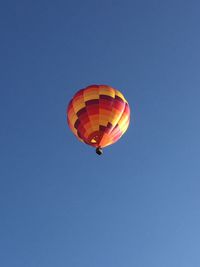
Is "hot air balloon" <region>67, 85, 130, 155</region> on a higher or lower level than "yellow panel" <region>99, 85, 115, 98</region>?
lower

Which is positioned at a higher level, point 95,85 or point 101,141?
point 95,85

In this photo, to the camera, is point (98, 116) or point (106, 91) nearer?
point (98, 116)

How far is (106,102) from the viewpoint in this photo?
183 feet

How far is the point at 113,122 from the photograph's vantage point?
5522cm

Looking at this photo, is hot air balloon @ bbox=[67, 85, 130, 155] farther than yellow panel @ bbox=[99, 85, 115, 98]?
No

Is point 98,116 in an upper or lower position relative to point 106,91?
lower

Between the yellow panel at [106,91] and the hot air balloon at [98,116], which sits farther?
the yellow panel at [106,91]

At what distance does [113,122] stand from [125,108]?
1840 mm

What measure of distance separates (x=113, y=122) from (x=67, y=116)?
4.11 metres

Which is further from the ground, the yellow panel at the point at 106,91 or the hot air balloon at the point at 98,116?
the yellow panel at the point at 106,91

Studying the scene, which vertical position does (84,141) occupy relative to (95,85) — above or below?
below

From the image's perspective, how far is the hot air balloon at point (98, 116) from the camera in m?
55.0

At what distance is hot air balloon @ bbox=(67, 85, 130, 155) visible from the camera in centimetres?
5503

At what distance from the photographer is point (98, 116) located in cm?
5519
